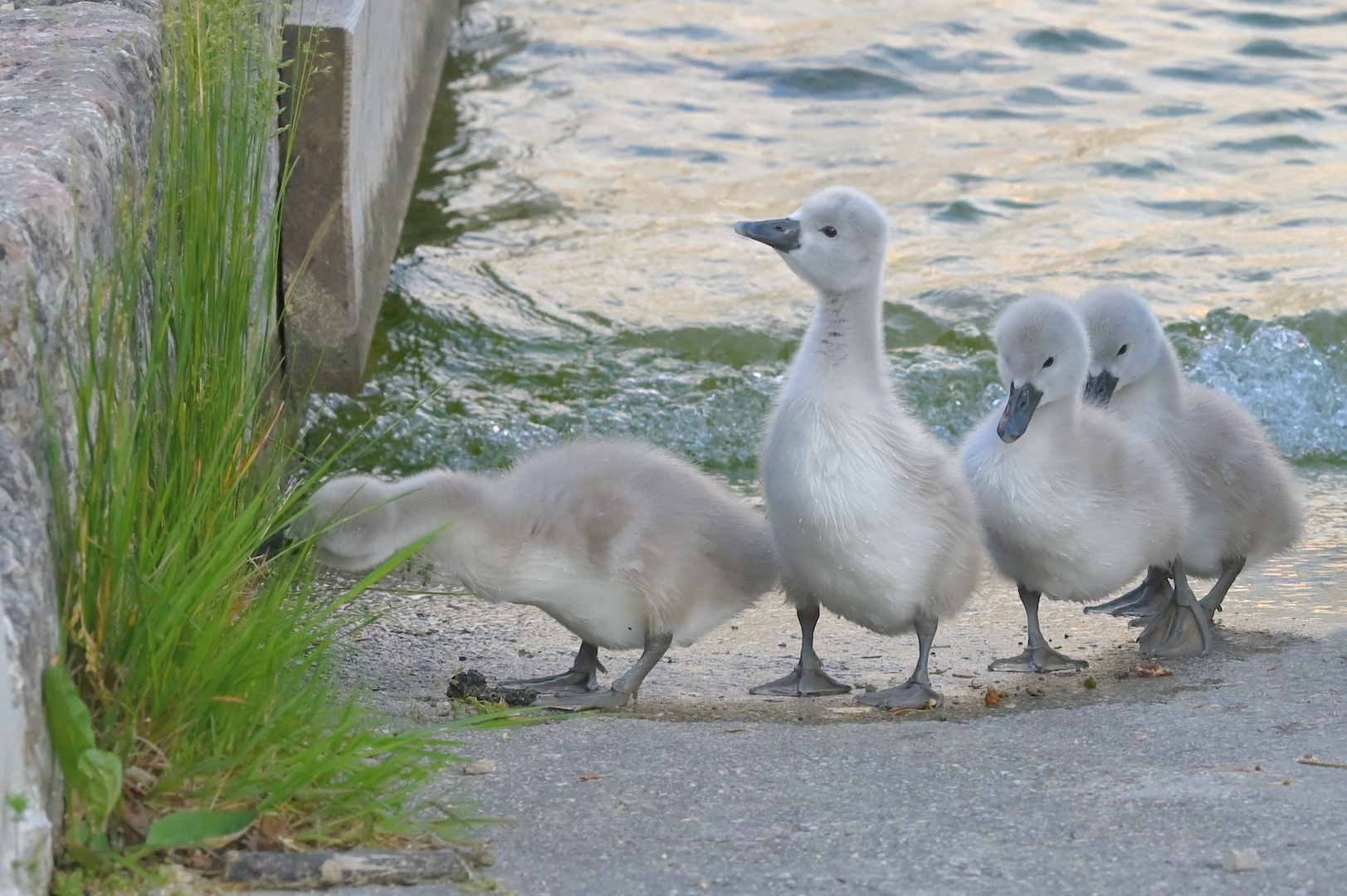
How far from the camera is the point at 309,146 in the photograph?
19.2 feet

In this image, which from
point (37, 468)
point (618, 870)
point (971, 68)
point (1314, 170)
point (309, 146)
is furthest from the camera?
point (971, 68)

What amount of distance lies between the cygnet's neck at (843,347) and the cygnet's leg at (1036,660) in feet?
2.80

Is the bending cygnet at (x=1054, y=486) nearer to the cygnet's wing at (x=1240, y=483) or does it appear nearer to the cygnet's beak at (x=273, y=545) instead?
the cygnet's wing at (x=1240, y=483)

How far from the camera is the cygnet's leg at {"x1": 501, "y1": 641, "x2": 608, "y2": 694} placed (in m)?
4.36

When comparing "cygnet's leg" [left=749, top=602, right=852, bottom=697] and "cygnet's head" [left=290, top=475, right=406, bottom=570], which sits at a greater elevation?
"cygnet's head" [left=290, top=475, right=406, bottom=570]

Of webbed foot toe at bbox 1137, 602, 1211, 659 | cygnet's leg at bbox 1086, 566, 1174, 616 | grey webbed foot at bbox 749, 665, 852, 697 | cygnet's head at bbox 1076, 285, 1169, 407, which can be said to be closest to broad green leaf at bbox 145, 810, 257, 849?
grey webbed foot at bbox 749, 665, 852, 697

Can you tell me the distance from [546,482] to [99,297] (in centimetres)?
168

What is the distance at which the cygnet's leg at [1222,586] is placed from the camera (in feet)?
16.5

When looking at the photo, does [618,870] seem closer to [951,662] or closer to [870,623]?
[870,623]

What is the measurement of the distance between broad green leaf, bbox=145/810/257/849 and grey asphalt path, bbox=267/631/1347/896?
31cm

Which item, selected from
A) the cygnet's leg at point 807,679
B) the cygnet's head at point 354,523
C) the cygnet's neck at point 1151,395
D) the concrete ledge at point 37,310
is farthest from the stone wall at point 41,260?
the cygnet's neck at point 1151,395

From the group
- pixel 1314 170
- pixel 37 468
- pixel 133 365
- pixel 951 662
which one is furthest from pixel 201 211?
pixel 1314 170

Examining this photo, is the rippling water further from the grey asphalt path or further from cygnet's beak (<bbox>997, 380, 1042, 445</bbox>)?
the grey asphalt path

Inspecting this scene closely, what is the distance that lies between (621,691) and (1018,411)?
4.31ft
